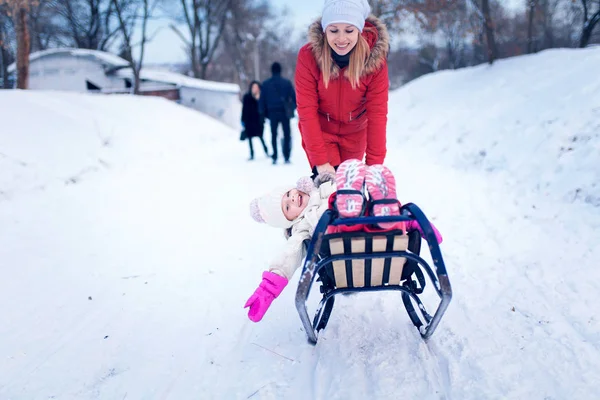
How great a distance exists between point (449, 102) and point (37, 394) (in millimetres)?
10040

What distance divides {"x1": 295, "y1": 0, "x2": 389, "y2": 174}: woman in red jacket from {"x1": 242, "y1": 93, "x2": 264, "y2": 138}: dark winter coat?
6326mm

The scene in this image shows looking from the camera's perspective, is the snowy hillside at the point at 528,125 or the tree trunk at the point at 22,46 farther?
the tree trunk at the point at 22,46

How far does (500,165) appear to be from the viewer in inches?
205

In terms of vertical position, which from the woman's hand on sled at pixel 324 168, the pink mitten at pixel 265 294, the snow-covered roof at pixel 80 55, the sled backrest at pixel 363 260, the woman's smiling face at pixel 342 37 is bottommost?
the pink mitten at pixel 265 294

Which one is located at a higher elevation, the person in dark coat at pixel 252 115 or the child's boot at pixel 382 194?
the person in dark coat at pixel 252 115

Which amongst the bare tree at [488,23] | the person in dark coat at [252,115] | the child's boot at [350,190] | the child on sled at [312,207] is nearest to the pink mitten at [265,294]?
the child on sled at [312,207]

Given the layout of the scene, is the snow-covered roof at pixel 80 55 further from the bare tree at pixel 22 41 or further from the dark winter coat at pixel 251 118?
the dark winter coat at pixel 251 118

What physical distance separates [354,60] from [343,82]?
163 mm

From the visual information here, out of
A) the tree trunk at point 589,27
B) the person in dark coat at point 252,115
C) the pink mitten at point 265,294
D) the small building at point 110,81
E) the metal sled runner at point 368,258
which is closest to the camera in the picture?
the metal sled runner at point 368,258

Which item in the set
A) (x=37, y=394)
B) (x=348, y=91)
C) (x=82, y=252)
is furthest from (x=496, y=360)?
(x=82, y=252)

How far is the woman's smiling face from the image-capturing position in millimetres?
2248

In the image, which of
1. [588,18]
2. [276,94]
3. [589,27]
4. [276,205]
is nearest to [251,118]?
[276,94]

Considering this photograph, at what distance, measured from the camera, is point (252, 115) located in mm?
8945

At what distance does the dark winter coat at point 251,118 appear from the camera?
8.84 meters
